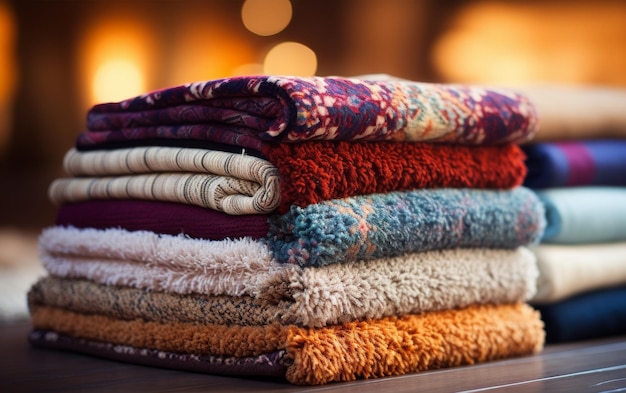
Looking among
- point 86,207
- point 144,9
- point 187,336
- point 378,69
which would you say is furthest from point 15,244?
point 187,336

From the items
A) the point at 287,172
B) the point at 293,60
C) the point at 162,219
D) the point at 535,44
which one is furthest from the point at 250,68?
the point at 287,172

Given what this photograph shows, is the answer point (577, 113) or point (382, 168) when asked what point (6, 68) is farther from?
point (382, 168)

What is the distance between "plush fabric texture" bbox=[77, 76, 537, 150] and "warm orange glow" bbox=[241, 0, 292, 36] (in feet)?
10.8

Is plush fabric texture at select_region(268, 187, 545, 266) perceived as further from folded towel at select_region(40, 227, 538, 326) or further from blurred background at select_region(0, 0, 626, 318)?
blurred background at select_region(0, 0, 626, 318)

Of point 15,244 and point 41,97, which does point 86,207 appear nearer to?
point 15,244

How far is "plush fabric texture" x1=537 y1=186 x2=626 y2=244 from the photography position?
1200mm

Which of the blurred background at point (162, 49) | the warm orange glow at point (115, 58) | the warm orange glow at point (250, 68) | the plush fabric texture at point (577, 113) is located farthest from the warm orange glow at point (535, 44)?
the plush fabric texture at point (577, 113)

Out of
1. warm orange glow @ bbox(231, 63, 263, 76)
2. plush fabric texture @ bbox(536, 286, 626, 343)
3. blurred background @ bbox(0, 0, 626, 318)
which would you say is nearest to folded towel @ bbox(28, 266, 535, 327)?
plush fabric texture @ bbox(536, 286, 626, 343)

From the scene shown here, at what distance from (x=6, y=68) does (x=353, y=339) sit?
12.7 feet

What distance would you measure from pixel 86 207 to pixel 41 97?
3.53 metres

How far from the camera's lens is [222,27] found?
4473 millimetres

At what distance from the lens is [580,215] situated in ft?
4.00

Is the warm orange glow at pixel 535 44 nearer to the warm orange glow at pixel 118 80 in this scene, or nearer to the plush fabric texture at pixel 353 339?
the warm orange glow at pixel 118 80

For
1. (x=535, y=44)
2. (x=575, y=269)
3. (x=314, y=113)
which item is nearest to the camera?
(x=314, y=113)
